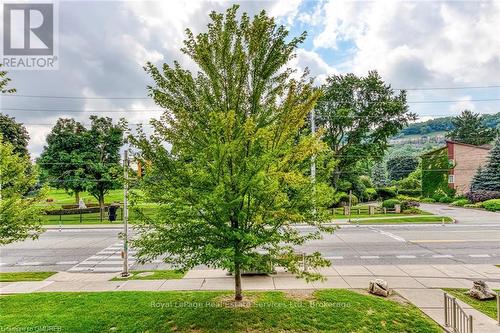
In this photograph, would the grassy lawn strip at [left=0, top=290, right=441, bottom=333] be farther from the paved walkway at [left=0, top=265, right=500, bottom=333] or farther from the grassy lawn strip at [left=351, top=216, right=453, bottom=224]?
the grassy lawn strip at [left=351, top=216, right=453, bottom=224]

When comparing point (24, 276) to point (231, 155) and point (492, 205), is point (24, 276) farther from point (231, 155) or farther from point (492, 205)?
point (492, 205)

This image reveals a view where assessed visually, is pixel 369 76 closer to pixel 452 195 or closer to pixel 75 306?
pixel 452 195

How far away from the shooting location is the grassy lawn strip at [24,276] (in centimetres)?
1290

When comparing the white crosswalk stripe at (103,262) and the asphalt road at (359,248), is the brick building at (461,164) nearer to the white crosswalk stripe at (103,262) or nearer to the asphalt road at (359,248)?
the asphalt road at (359,248)

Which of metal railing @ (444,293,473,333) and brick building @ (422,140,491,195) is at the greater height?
brick building @ (422,140,491,195)

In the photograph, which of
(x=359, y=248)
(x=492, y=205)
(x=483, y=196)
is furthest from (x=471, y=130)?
(x=359, y=248)

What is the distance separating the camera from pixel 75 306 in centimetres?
923

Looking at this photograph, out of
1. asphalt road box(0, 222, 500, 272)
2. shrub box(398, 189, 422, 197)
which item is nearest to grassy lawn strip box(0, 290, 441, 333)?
asphalt road box(0, 222, 500, 272)

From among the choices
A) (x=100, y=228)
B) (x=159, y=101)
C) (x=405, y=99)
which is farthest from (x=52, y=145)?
(x=405, y=99)

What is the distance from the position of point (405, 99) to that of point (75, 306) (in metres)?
37.5

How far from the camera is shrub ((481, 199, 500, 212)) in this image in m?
32.1

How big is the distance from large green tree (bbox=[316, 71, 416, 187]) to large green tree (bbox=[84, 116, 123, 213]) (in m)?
22.9

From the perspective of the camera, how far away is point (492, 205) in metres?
32.8

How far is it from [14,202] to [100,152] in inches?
902
